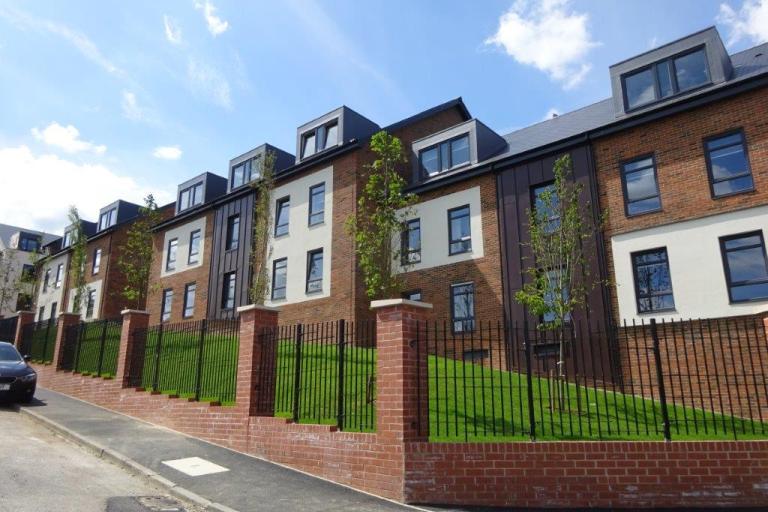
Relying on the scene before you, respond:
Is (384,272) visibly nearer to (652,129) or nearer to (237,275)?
(652,129)

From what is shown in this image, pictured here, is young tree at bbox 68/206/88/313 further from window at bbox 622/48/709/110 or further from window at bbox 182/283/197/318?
window at bbox 622/48/709/110

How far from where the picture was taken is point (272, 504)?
23.4 ft

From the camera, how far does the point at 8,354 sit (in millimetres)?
14273

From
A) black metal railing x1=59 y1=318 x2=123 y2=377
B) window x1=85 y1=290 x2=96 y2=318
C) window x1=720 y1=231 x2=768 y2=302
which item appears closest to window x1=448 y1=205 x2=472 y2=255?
window x1=720 y1=231 x2=768 y2=302

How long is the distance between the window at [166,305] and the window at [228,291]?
4766 millimetres

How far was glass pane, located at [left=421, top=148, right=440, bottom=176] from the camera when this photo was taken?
21855 millimetres

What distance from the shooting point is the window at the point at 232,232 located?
86.7 feet

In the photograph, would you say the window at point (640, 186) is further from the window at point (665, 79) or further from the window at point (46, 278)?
the window at point (46, 278)

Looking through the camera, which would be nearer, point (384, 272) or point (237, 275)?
point (384, 272)

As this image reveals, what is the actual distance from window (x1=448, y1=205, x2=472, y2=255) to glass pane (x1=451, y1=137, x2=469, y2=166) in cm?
228

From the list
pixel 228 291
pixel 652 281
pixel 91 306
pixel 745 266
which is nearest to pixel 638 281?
pixel 652 281

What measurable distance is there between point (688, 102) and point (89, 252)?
120ft

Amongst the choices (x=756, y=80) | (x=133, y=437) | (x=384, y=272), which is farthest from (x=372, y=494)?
(x=756, y=80)

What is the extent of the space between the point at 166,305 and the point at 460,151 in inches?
720
